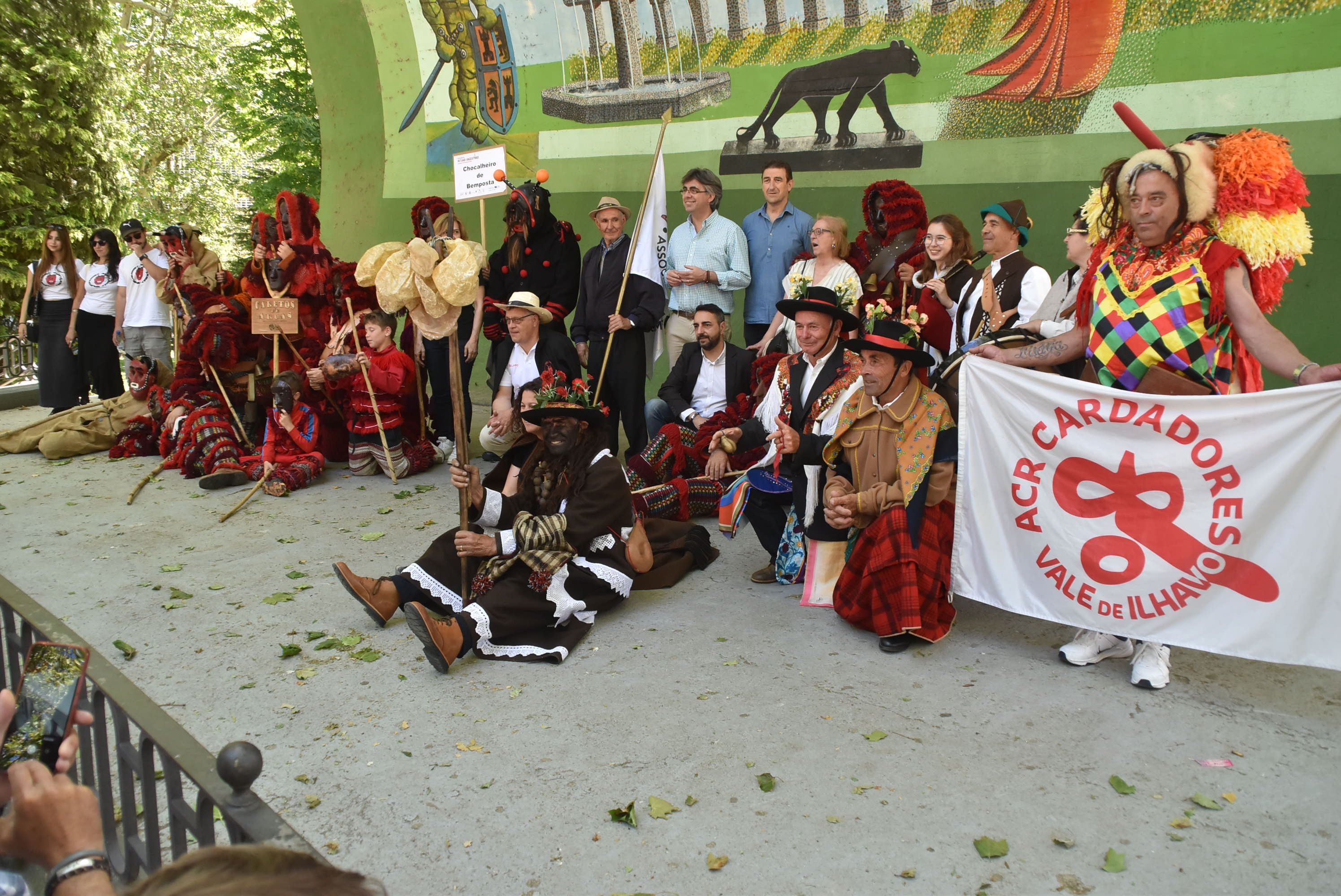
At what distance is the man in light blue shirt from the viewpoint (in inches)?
289

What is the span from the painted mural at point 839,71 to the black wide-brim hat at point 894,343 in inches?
136

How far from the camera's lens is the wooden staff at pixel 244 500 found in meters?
6.86

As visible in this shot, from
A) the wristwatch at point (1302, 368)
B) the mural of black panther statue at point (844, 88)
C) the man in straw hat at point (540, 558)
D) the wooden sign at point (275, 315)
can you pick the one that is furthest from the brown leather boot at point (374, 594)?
the mural of black panther statue at point (844, 88)

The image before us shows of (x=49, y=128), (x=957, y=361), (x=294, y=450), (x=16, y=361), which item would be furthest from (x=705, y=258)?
(x=49, y=128)

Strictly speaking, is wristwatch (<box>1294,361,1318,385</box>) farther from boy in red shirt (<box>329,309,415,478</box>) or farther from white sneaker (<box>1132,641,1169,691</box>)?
boy in red shirt (<box>329,309,415,478</box>)

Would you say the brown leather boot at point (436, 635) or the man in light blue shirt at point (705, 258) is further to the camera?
the man in light blue shirt at point (705, 258)

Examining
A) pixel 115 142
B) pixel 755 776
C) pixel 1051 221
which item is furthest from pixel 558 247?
pixel 115 142

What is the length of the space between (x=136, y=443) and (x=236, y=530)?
120 inches

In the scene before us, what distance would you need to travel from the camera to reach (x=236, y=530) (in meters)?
6.66

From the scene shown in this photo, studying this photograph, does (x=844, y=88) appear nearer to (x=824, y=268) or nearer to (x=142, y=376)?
(x=824, y=268)

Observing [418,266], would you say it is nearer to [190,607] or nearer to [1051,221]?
[190,607]

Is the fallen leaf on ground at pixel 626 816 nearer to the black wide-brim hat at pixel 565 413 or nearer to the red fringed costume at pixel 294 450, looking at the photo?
the black wide-brim hat at pixel 565 413

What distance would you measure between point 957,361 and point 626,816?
278 cm

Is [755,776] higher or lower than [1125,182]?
lower
